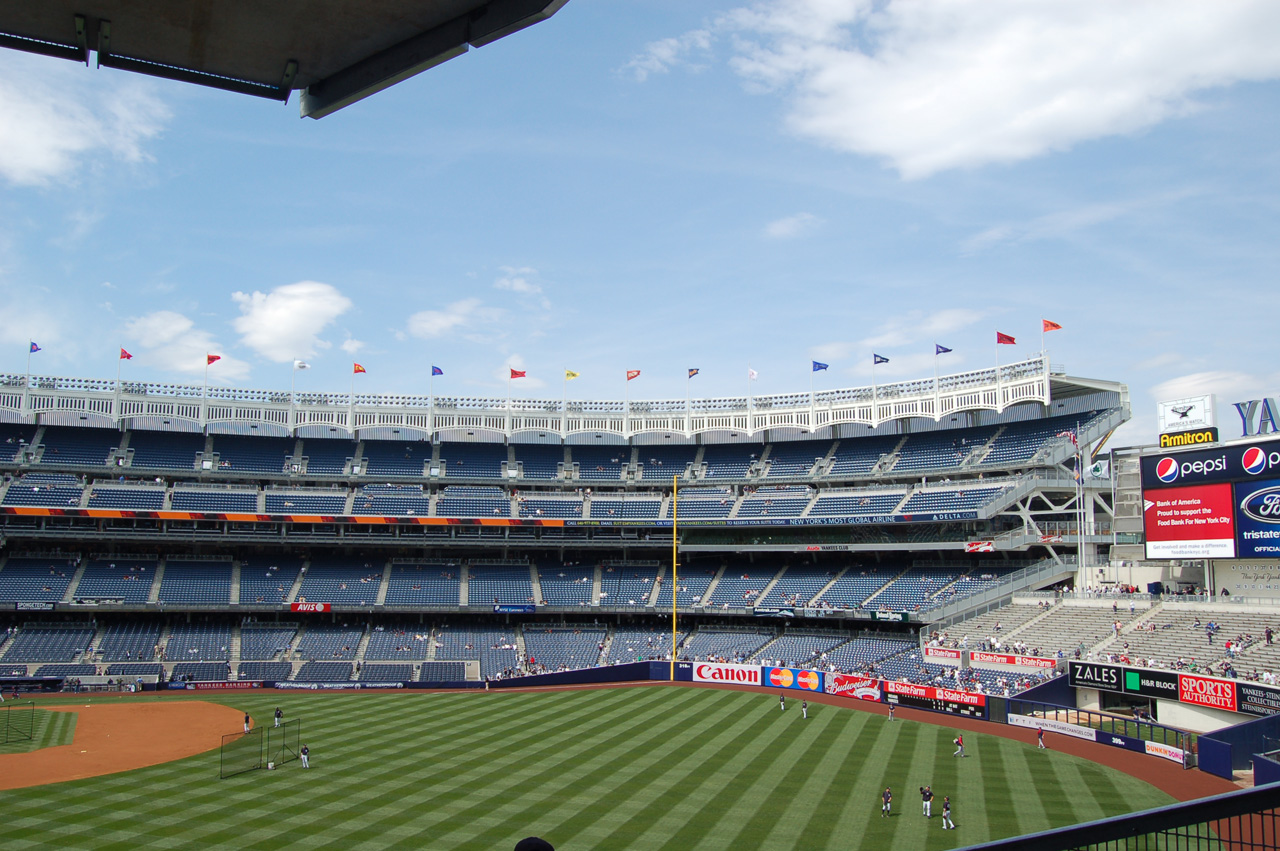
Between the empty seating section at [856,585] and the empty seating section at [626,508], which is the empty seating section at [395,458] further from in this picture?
the empty seating section at [856,585]

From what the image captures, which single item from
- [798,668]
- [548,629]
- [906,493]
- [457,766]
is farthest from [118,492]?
[906,493]

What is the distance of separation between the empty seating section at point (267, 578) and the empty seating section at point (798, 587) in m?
38.0

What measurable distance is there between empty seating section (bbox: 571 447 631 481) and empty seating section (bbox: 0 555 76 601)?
136ft

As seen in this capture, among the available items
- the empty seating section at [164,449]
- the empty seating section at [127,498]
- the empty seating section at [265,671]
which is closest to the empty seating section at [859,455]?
the empty seating section at [265,671]

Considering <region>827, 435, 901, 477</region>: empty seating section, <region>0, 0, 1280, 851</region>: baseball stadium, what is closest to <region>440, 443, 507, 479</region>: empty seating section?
<region>0, 0, 1280, 851</region>: baseball stadium

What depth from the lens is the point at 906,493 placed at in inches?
2584

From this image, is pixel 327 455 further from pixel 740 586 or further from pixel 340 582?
pixel 740 586

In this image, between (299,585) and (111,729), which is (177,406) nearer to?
(299,585)

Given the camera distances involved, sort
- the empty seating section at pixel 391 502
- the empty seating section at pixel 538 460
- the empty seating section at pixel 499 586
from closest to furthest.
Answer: the empty seating section at pixel 499 586, the empty seating section at pixel 391 502, the empty seating section at pixel 538 460

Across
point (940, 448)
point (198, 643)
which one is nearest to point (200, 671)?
point (198, 643)

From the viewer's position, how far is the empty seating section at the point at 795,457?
Result: 7362 cm

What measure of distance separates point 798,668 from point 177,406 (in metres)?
55.7

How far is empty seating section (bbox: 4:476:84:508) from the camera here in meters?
63.8

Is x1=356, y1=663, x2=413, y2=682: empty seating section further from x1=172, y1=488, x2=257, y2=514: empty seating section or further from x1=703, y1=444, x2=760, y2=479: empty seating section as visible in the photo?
x1=703, y1=444, x2=760, y2=479: empty seating section
